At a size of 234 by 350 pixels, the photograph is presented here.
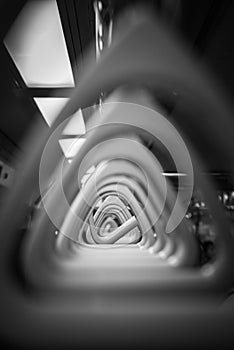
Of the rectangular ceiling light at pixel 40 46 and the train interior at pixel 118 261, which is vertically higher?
the rectangular ceiling light at pixel 40 46

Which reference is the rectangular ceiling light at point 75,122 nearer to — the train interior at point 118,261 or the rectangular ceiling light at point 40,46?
the train interior at point 118,261

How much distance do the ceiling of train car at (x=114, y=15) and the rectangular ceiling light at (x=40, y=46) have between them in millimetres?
40

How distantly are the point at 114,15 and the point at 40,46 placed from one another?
4.80 ft

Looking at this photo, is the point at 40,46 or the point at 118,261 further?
the point at 40,46

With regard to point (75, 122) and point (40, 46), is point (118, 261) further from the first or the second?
point (40, 46)

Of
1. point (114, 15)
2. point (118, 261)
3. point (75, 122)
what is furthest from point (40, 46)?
point (118, 261)

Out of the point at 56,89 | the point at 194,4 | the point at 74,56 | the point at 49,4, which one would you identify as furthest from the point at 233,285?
the point at 56,89

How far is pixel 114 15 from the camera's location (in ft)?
3.48

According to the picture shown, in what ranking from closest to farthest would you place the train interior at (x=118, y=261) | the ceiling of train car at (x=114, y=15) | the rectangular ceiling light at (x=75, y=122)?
the train interior at (x=118, y=261) → the rectangular ceiling light at (x=75, y=122) → the ceiling of train car at (x=114, y=15)

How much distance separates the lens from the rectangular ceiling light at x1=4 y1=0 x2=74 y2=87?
2.00 m

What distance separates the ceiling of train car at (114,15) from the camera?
1598 millimetres

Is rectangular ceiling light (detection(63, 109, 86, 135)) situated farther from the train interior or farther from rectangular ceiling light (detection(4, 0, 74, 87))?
rectangular ceiling light (detection(4, 0, 74, 87))

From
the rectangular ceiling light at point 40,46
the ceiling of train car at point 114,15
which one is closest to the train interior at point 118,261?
the ceiling of train car at point 114,15

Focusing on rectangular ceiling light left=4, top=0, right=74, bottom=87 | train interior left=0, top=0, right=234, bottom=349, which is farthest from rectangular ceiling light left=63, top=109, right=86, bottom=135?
rectangular ceiling light left=4, top=0, right=74, bottom=87
